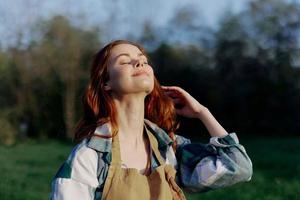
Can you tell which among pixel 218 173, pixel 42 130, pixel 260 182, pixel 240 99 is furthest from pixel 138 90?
pixel 42 130

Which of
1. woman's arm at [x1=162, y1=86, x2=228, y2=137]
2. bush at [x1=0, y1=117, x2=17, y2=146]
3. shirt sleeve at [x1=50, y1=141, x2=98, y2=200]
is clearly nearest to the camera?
shirt sleeve at [x1=50, y1=141, x2=98, y2=200]

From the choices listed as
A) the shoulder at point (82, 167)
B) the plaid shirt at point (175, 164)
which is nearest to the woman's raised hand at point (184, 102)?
the plaid shirt at point (175, 164)

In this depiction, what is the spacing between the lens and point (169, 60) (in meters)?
20.4

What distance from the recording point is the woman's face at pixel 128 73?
2.27m

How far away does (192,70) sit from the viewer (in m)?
19.9

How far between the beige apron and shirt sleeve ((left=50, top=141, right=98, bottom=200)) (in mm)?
56

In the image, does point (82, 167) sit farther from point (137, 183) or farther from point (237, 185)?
point (237, 185)

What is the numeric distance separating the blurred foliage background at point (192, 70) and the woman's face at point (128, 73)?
15405 millimetres

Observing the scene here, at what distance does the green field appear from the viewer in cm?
663

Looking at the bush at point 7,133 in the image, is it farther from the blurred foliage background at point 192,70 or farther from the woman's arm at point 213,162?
the woman's arm at point 213,162

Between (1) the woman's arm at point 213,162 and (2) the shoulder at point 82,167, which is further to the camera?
(1) the woman's arm at point 213,162

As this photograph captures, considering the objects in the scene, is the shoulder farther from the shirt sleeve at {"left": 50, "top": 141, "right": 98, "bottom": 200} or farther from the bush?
the bush

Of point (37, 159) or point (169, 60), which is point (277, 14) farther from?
point (37, 159)

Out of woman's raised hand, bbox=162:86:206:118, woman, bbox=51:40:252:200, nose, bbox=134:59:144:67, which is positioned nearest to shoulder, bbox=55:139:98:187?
woman, bbox=51:40:252:200
